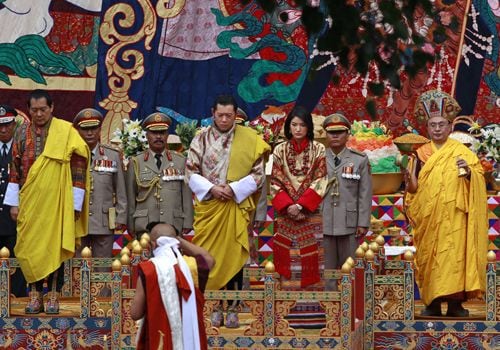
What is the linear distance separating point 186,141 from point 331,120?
6.81ft

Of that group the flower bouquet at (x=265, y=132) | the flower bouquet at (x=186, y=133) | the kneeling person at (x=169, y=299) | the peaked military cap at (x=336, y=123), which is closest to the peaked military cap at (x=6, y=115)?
the flower bouquet at (x=186, y=133)

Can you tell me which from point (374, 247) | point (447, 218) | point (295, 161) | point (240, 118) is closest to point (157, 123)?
point (240, 118)

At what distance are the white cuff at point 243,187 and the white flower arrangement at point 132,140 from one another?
2.53m

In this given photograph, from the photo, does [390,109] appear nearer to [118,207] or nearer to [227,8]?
[227,8]

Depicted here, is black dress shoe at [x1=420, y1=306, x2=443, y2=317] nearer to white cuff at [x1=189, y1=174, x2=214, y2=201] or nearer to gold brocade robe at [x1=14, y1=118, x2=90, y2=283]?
white cuff at [x1=189, y1=174, x2=214, y2=201]

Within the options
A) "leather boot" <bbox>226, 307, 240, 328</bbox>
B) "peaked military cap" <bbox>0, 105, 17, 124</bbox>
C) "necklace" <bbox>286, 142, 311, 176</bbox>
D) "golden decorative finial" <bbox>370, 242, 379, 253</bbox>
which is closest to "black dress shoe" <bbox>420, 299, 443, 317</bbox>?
"golden decorative finial" <bbox>370, 242, 379, 253</bbox>

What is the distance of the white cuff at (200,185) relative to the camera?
1562 centimetres

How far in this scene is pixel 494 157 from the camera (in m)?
18.3

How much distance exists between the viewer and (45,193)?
15.8m

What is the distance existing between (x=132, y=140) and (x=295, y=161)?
9.40 ft

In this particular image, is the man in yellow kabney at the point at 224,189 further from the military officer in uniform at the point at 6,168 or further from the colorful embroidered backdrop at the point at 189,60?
the colorful embroidered backdrop at the point at 189,60

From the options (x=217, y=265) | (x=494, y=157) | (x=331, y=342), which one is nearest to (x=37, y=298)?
(x=217, y=265)

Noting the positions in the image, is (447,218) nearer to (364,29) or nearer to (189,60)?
(364,29)

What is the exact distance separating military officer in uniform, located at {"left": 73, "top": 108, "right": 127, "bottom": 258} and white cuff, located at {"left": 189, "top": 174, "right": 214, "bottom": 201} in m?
1.51
